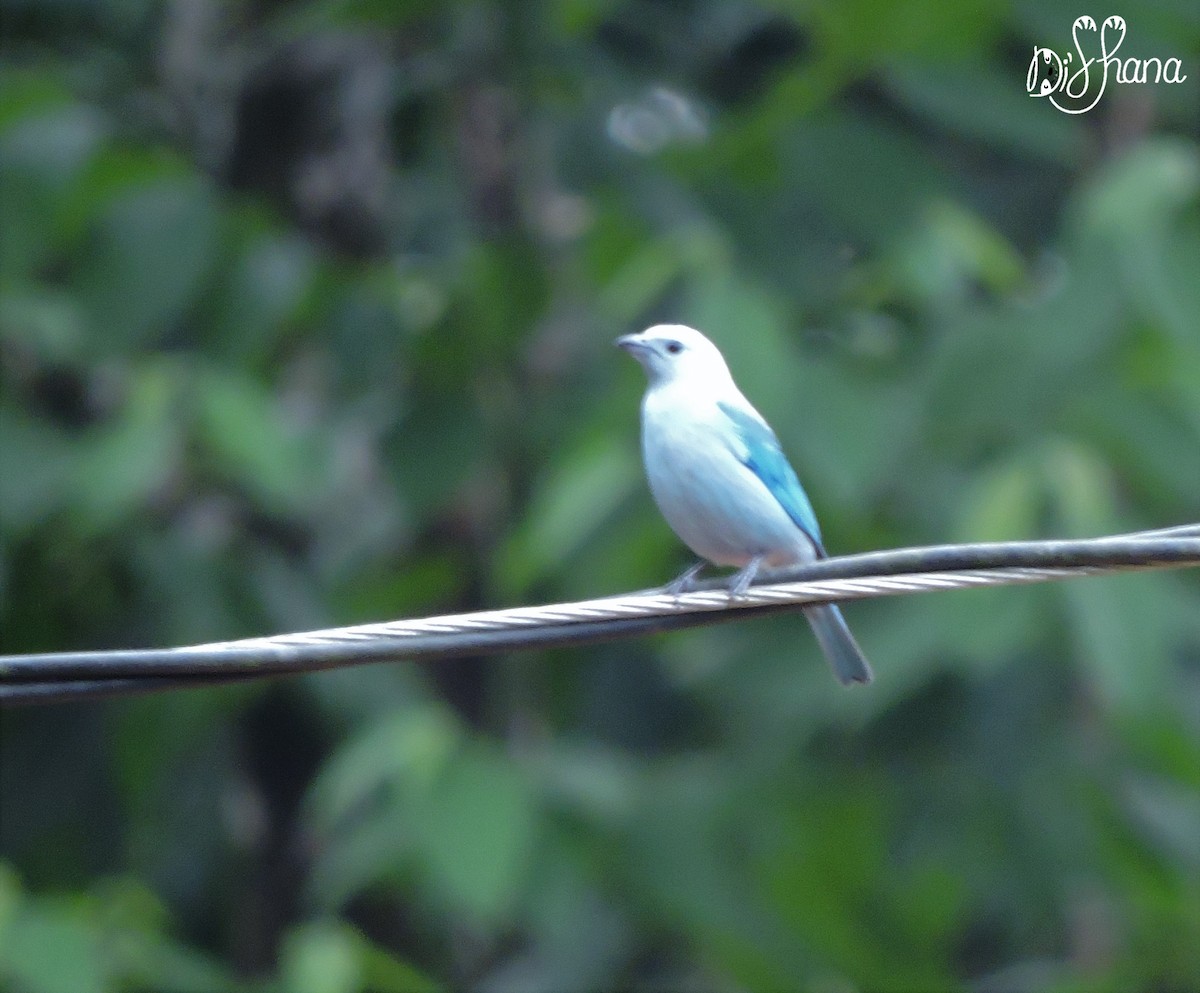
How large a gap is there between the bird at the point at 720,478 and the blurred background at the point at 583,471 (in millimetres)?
464

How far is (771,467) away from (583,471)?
2.70 ft

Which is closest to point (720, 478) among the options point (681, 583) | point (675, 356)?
point (681, 583)

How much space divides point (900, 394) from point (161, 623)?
2.88 m

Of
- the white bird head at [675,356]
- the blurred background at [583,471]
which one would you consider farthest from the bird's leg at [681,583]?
the blurred background at [583,471]

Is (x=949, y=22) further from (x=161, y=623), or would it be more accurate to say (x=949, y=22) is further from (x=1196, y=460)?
(x=161, y=623)

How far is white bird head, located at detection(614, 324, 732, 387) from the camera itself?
16.9ft

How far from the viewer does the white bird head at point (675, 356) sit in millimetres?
5152

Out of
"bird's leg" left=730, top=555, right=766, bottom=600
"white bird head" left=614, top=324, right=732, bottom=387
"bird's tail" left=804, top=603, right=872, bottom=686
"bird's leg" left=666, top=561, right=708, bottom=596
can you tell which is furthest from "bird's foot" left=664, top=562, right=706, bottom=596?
"white bird head" left=614, top=324, right=732, bottom=387

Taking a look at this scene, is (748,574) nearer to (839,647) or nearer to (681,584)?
(681,584)

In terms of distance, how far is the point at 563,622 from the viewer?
124 inches

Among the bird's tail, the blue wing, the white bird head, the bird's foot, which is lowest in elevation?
the bird's tail

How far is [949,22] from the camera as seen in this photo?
5902 millimetres

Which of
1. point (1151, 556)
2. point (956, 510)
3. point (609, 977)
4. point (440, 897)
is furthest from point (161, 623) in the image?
point (1151, 556)

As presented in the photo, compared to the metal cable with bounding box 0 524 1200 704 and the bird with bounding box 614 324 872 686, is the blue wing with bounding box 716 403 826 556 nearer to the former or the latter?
the bird with bounding box 614 324 872 686
